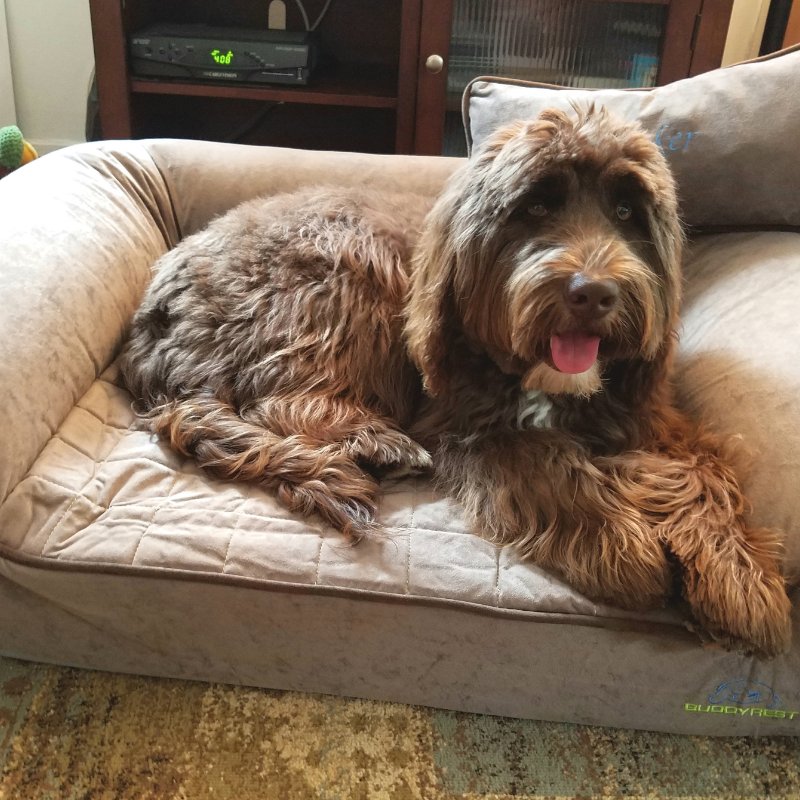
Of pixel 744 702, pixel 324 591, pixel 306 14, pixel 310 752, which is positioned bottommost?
pixel 310 752

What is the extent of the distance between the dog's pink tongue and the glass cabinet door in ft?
6.26

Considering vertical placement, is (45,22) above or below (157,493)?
above

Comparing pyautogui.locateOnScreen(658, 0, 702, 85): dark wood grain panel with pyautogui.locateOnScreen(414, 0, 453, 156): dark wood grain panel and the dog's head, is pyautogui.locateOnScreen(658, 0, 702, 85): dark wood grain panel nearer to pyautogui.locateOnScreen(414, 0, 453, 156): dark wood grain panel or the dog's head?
pyautogui.locateOnScreen(414, 0, 453, 156): dark wood grain panel

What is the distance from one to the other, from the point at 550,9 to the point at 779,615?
245 centimetres

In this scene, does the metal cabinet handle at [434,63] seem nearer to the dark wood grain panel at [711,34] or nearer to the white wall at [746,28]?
the dark wood grain panel at [711,34]

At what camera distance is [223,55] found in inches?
111

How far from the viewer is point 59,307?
1.63 m

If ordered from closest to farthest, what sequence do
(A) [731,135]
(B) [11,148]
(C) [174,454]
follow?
(C) [174,454], (A) [731,135], (B) [11,148]

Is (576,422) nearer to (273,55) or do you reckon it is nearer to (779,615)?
(779,615)

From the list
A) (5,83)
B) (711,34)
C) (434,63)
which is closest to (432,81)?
(434,63)

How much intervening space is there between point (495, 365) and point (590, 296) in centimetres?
36

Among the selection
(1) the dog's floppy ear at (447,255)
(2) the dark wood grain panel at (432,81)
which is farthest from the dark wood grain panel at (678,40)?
(1) the dog's floppy ear at (447,255)

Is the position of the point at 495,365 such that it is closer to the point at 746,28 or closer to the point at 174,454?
the point at 174,454

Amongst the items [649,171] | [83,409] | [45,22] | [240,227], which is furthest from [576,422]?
[45,22]
